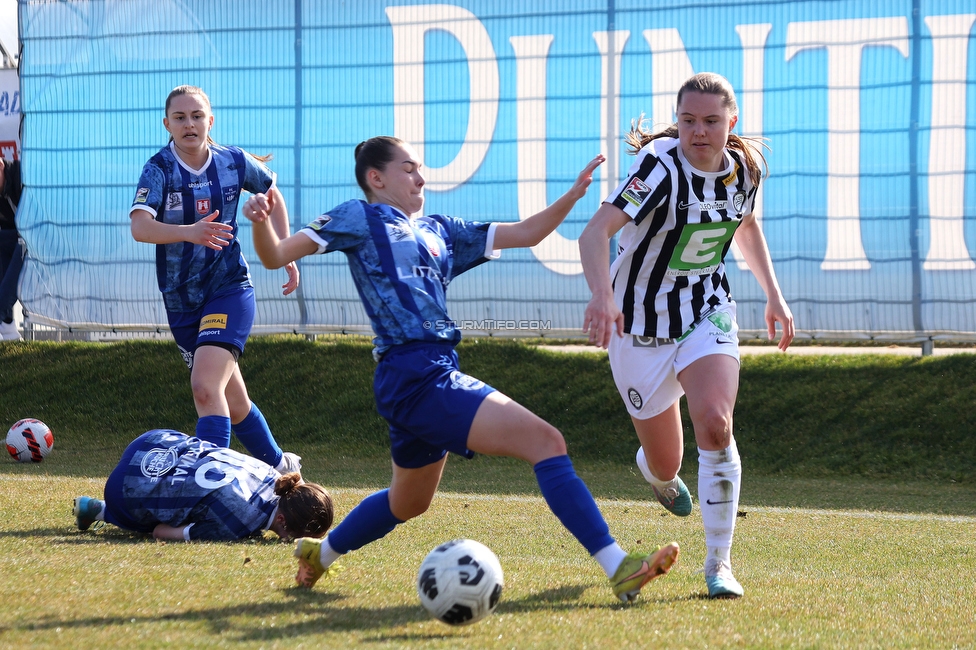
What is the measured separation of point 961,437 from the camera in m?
8.51

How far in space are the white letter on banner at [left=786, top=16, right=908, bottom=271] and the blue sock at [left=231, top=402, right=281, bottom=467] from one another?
5.04 metres

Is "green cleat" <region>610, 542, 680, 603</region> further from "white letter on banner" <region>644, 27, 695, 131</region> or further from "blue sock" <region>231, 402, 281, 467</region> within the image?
"white letter on banner" <region>644, 27, 695, 131</region>

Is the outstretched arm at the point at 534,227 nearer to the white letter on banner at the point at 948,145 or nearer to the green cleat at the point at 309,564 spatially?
the green cleat at the point at 309,564

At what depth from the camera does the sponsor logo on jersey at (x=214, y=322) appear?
5.93 metres

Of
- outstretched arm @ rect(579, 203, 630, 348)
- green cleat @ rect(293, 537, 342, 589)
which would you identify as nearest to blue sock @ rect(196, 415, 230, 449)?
green cleat @ rect(293, 537, 342, 589)

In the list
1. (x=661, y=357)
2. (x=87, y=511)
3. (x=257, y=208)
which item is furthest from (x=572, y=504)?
(x=87, y=511)

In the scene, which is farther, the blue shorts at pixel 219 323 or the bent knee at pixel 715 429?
the blue shorts at pixel 219 323

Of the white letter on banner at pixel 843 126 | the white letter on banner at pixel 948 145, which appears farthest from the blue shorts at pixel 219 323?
the white letter on banner at pixel 948 145

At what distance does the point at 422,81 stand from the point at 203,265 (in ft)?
15.0

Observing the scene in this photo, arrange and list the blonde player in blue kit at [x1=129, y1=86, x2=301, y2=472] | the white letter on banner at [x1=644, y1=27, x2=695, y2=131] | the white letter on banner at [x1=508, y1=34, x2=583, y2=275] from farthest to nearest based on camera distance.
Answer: the white letter on banner at [x1=508, y1=34, x2=583, y2=275]
the white letter on banner at [x1=644, y1=27, x2=695, y2=131]
the blonde player in blue kit at [x1=129, y1=86, x2=301, y2=472]

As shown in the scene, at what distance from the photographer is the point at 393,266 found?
3963 mm

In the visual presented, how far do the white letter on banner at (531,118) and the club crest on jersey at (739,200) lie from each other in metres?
5.20

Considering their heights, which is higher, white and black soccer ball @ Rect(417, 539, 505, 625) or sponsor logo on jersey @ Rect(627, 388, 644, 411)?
sponsor logo on jersey @ Rect(627, 388, 644, 411)

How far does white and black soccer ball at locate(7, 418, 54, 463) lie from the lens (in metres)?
8.33
